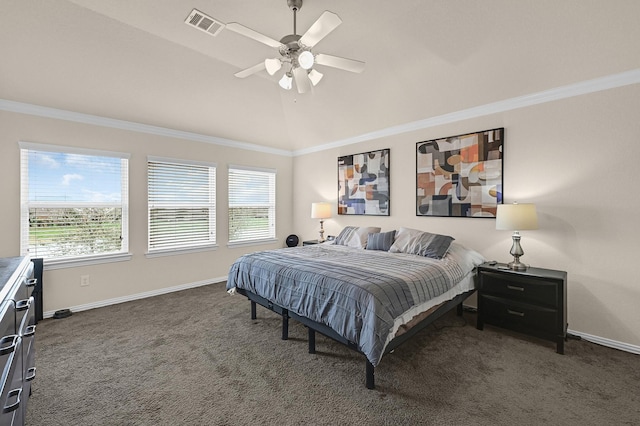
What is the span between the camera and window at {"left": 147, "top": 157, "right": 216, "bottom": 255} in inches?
170

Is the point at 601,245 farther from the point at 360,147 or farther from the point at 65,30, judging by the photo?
the point at 65,30

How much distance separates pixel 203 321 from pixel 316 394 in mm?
1848

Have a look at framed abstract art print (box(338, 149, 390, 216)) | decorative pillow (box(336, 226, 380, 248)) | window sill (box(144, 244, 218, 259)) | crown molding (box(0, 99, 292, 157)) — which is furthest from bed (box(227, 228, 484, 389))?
crown molding (box(0, 99, 292, 157))

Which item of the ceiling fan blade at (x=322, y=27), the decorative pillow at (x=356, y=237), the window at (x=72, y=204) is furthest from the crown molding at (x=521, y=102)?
the window at (x=72, y=204)

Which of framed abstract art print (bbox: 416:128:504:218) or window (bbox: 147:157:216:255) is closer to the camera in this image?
framed abstract art print (bbox: 416:128:504:218)

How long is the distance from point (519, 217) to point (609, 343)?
4.79 feet

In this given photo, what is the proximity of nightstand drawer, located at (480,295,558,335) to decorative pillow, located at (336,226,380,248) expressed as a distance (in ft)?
5.34

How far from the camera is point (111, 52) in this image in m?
2.99

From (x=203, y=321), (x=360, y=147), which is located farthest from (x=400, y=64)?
(x=203, y=321)

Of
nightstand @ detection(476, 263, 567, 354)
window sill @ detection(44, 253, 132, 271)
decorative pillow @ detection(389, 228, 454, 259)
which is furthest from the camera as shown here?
window sill @ detection(44, 253, 132, 271)

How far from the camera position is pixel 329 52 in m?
3.22

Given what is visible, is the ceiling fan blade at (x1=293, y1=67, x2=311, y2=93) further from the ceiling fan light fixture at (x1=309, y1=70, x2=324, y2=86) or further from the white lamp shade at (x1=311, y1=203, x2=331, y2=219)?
the white lamp shade at (x1=311, y1=203, x2=331, y2=219)

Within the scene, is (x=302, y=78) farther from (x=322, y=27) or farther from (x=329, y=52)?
(x=329, y=52)

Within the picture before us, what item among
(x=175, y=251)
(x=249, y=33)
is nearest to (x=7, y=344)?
(x=249, y=33)
